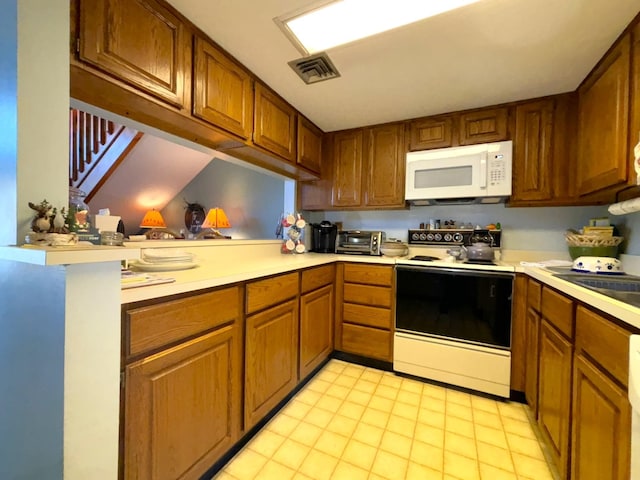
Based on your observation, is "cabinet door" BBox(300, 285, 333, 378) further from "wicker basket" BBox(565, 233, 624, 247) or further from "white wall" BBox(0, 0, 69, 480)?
"wicker basket" BBox(565, 233, 624, 247)

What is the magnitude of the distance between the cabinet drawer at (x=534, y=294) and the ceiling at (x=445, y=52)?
1.25 metres

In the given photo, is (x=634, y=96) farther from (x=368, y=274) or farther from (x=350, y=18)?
(x=368, y=274)

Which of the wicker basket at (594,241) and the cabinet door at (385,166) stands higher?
the cabinet door at (385,166)

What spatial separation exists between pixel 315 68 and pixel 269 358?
1659 millimetres

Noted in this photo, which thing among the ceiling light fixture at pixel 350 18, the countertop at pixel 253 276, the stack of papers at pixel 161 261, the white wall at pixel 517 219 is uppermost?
the ceiling light fixture at pixel 350 18

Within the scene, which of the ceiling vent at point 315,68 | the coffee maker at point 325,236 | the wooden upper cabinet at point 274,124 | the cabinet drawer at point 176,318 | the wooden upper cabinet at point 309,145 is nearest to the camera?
the cabinet drawer at point 176,318

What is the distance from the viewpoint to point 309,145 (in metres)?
2.35

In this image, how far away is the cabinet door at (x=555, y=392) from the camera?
3.59 ft

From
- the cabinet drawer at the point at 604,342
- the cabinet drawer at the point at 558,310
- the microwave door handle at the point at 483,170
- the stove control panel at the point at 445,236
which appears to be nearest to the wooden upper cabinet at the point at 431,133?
the microwave door handle at the point at 483,170

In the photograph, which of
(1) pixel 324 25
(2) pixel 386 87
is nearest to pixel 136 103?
(1) pixel 324 25

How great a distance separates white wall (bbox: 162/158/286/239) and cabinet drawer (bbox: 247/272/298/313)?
1.60 m

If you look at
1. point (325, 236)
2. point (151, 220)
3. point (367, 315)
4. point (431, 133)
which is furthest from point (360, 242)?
point (151, 220)

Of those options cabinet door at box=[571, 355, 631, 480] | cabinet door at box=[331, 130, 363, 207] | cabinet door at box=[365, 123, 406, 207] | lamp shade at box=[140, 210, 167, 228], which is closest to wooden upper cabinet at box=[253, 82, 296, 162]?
cabinet door at box=[331, 130, 363, 207]

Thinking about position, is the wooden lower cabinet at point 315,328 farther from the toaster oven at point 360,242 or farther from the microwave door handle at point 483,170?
the microwave door handle at point 483,170
